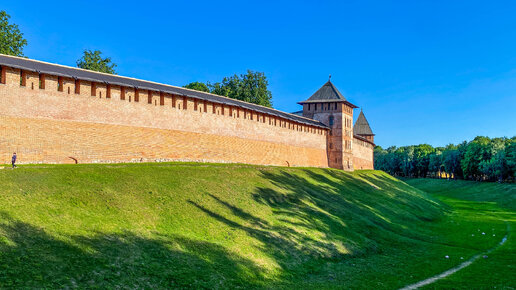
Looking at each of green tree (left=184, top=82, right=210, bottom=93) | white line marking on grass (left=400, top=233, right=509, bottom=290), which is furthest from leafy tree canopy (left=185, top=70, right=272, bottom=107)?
white line marking on grass (left=400, top=233, right=509, bottom=290)

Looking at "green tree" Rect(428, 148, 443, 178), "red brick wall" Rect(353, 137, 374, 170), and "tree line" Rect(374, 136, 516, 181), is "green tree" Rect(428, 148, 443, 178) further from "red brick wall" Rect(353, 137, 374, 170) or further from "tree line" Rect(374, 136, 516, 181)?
"red brick wall" Rect(353, 137, 374, 170)

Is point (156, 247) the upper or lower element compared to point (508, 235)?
upper

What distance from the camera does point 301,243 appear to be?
599 inches

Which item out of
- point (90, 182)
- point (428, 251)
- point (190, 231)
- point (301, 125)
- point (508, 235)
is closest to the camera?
point (190, 231)

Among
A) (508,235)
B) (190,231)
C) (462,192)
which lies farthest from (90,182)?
(462,192)

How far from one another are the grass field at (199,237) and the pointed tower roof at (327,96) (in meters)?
19.7

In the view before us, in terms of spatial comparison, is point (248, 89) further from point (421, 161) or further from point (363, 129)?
point (421, 161)

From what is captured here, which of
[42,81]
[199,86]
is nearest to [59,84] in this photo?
[42,81]

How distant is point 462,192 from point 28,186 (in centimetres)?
6080

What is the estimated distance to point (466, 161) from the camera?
229 ft

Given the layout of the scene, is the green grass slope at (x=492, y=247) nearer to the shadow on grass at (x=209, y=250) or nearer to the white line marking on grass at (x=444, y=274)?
the white line marking on grass at (x=444, y=274)

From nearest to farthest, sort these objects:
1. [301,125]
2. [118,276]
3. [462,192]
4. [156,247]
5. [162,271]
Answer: [118,276] < [162,271] < [156,247] < [301,125] < [462,192]

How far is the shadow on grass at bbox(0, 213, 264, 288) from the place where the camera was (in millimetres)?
8977

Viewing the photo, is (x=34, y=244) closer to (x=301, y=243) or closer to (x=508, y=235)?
(x=301, y=243)
